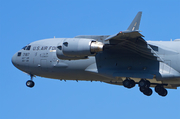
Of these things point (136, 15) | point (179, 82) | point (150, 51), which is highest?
point (136, 15)

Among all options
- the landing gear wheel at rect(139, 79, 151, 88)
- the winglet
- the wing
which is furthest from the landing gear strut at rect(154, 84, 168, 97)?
the winglet

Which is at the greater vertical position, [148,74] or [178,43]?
[178,43]

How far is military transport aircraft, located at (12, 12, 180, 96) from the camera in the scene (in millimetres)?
22859

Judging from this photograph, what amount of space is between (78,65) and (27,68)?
4.24 m

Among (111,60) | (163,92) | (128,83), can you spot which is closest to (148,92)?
(163,92)

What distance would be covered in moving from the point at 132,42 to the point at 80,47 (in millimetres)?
3142

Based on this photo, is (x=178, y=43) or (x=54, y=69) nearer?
(x=178, y=43)

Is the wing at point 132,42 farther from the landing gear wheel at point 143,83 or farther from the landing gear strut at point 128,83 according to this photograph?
the landing gear strut at point 128,83

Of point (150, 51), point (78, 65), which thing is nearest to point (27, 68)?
point (78, 65)

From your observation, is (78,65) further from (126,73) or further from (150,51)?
(150,51)

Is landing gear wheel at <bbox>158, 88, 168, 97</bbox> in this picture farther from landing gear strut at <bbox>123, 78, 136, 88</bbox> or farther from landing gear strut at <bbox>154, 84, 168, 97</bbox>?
landing gear strut at <bbox>123, 78, 136, 88</bbox>

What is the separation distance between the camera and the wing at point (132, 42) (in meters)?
21.1

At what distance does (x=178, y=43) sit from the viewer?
24.7 m

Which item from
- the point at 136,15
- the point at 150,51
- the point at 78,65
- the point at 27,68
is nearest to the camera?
the point at 136,15
